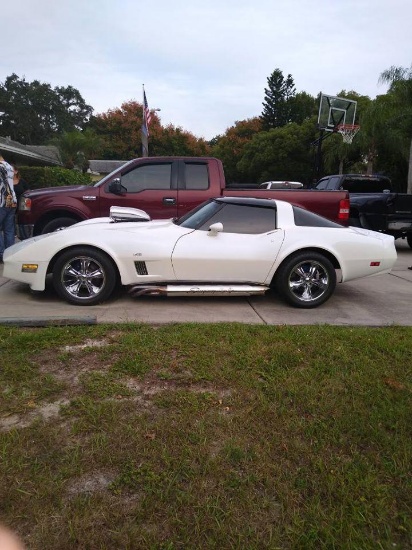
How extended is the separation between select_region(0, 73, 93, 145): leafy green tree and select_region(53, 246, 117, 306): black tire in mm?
69243

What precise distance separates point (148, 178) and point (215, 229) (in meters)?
2.73

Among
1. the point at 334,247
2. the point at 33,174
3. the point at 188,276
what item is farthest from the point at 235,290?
the point at 33,174

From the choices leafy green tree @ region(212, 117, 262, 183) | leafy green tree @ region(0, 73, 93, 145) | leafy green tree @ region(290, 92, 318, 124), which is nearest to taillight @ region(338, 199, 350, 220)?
leafy green tree @ region(212, 117, 262, 183)

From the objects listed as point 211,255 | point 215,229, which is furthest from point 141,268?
point 215,229

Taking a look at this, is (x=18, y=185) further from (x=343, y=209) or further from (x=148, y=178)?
(x=343, y=209)

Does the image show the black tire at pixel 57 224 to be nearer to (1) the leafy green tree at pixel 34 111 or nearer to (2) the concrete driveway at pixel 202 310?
(2) the concrete driveway at pixel 202 310

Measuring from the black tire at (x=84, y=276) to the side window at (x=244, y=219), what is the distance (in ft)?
3.87

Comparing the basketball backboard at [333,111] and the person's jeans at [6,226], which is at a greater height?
the basketball backboard at [333,111]

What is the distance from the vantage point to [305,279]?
17.0 ft

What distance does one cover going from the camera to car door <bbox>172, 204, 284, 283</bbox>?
491 cm

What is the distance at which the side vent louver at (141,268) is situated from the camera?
4.87 metres

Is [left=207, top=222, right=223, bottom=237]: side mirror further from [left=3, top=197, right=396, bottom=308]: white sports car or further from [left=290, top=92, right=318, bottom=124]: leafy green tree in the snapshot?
[left=290, top=92, right=318, bottom=124]: leafy green tree

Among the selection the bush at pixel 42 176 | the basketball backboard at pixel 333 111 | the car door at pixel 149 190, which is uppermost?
the basketball backboard at pixel 333 111

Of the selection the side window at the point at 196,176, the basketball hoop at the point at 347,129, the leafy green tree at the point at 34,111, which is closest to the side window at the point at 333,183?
the side window at the point at 196,176
